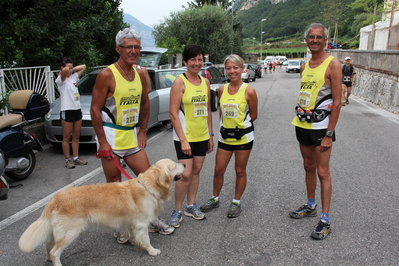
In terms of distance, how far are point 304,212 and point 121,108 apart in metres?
2.44

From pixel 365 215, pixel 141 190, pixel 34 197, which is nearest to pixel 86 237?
pixel 141 190

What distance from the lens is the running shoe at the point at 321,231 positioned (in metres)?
3.33

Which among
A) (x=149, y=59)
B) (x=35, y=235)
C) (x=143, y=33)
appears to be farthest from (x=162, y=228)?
(x=143, y=33)

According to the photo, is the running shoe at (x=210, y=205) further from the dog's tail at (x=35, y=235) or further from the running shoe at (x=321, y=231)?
the dog's tail at (x=35, y=235)

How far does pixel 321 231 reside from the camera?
3.36 meters

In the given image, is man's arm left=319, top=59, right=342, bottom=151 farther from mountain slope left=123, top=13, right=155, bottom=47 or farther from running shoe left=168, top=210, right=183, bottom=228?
mountain slope left=123, top=13, right=155, bottom=47

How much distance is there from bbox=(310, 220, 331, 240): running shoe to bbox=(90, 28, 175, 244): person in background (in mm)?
1530

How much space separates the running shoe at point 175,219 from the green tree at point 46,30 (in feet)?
21.0

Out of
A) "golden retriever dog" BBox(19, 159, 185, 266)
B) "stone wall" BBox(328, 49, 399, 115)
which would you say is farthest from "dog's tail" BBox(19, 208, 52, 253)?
"stone wall" BBox(328, 49, 399, 115)

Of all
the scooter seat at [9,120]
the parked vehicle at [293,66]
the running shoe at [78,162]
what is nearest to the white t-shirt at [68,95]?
the scooter seat at [9,120]

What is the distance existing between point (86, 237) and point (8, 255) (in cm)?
73

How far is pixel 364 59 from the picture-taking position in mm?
17281

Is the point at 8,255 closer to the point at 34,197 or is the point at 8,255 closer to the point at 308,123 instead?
the point at 34,197

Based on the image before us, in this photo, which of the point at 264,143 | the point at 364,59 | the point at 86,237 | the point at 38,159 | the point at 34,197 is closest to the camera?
the point at 86,237
